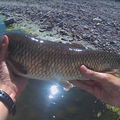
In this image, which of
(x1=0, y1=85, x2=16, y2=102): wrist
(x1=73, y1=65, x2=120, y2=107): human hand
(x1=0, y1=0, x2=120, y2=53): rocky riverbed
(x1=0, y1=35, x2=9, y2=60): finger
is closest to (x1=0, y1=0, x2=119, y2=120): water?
(x1=0, y1=35, x2=9, y2=60): finger

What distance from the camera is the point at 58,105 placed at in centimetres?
493

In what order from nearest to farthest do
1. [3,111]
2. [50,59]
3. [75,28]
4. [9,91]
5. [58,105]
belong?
[3,111] → [9,91] → [50,59] → [58,105] → [75,28]

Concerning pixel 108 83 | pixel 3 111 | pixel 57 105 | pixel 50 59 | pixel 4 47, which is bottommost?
pixel 57 105

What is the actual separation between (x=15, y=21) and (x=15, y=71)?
9.42 metres

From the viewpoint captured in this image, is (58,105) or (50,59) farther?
(58,105)

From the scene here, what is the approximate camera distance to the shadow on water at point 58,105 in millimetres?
4543

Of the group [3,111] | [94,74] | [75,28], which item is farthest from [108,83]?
[75,28]

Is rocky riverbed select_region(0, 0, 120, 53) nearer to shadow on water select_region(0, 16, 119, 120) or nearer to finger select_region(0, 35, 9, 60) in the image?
shadow on water select_region(0, 16, 119, 120)

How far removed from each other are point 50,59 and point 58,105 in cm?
203

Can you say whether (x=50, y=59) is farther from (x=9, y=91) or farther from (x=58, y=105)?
(x=58, y=105)

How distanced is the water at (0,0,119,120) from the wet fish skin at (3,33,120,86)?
1045 millimetres

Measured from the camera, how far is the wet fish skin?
3449 millimetres

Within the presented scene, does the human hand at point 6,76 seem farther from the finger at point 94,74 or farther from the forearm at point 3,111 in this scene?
the finger at point 94,74

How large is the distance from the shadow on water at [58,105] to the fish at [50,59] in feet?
4.96
